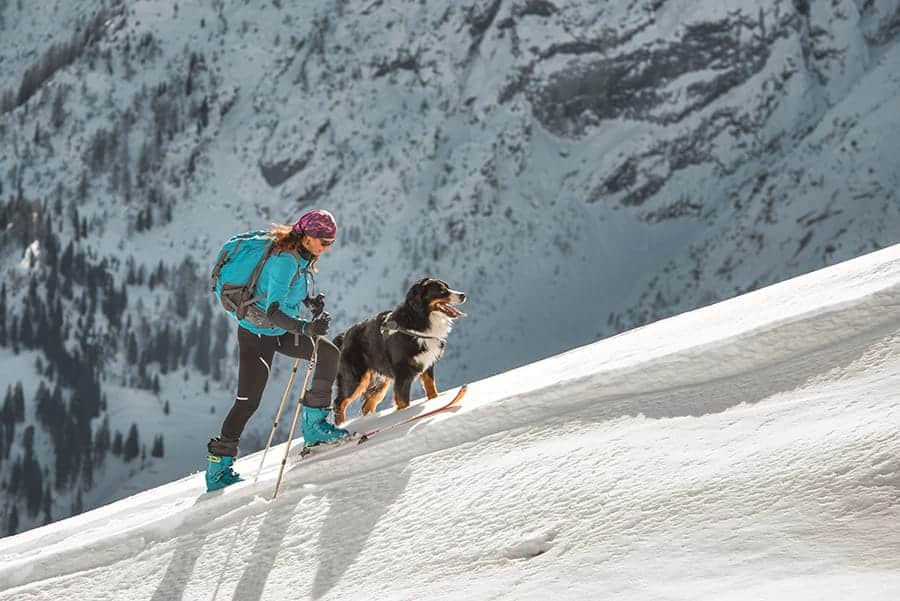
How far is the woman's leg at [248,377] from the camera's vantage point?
6.71 m

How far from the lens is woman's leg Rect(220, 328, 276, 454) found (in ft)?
22.0

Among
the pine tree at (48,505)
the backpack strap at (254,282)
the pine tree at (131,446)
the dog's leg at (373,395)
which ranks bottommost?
the pine tree at (48,505)

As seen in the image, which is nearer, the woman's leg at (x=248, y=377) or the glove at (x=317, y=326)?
the glove at (x=317, y=326)

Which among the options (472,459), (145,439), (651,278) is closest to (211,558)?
(472,459)

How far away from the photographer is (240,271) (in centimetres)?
653

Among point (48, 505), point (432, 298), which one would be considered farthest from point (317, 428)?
point (48, 505)

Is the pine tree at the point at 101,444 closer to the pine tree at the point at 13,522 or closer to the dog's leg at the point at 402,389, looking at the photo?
the pine tree at the point at 13,522

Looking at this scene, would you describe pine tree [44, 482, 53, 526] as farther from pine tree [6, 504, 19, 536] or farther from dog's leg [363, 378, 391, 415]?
dog's leg [363, 378, 391, 415]

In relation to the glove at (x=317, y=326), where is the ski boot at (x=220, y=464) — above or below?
below

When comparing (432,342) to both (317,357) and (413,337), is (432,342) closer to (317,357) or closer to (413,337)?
(413,337)

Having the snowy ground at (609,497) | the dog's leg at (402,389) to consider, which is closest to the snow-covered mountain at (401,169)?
the dog's leg at (402,389)

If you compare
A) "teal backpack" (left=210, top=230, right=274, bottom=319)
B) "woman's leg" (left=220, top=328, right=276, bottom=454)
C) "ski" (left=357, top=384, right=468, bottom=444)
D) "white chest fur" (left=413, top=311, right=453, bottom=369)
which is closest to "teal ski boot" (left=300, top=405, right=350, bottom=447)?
"ski" (left=357, top=384, right=468, bottom=444)

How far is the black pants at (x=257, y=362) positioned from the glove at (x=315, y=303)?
0.20 metres

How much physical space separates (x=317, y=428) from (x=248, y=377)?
0.67 metres
